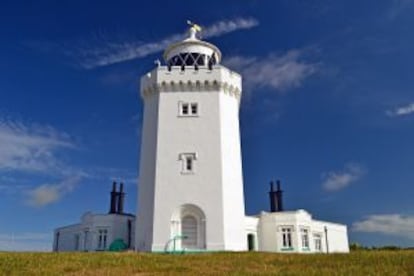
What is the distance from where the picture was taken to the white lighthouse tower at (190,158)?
85.1 ft

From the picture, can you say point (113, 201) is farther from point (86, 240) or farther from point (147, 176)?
point (147, 176)

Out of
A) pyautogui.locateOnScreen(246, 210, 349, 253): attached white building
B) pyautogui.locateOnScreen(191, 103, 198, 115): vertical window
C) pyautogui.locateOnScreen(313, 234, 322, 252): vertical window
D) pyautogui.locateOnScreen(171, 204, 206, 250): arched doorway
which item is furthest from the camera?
pyautogui.locateOnScreen(313, 234, 322, 252): vertical window

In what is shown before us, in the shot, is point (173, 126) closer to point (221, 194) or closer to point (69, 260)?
point (221, 194)

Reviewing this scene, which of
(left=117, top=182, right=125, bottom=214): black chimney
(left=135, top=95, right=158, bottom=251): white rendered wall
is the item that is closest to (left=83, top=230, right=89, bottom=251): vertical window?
(left=117, top=182, right=125, bottom=214): black chimney

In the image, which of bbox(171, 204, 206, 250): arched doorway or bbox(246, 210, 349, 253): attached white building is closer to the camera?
bbox(171, 204, 206, 250): arched doorway

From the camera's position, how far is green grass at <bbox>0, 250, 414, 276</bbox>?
1405cm

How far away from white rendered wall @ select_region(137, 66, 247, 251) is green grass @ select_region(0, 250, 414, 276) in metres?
7.84

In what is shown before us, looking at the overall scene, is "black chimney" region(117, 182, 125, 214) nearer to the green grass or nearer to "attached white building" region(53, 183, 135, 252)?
"attached white building" region(53, 183, 135, 252)

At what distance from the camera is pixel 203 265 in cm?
1603

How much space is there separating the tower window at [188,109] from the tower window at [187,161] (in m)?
3.02

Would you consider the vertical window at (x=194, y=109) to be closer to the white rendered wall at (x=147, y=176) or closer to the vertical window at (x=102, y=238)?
the white rendered wall at (x=147, y=176)

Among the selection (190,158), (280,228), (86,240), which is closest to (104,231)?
(86,240)

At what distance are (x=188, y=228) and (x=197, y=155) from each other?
15.9 feet

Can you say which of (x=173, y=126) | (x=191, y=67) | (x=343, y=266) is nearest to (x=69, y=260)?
(x=343, y=266)
